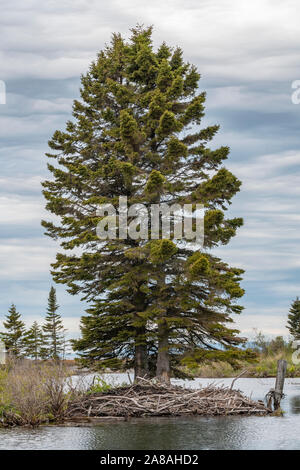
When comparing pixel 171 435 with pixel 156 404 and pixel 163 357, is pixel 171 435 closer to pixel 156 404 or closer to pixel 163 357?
pixel 156 404

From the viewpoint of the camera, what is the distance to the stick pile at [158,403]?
20.9 metres

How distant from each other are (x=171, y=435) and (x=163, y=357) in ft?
30.0

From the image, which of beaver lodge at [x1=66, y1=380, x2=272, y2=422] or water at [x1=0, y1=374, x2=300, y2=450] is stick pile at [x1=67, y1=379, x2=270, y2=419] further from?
water at [x1=0, y1=374, x2=300, y2=450]

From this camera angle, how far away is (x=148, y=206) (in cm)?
2666

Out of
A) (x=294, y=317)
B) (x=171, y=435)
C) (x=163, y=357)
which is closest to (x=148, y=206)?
(x=163, y=357)

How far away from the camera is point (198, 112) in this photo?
27031mm

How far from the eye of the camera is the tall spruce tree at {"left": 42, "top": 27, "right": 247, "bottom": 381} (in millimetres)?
24906

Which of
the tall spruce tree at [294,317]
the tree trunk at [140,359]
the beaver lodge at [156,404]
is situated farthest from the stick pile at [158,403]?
the tall spruce tree at [294,317]

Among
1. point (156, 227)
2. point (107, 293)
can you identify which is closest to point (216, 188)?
point (156, 227)

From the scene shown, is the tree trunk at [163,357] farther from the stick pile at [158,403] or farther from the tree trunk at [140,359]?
the stick pile at [158,403]

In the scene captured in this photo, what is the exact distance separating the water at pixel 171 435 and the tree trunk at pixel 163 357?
5.03 metres

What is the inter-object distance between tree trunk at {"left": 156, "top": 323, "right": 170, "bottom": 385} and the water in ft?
16.5

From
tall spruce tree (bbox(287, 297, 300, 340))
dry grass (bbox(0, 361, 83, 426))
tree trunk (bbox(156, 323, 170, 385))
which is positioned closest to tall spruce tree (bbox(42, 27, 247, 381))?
tree trunk (bbox(156, 323, 170, 385))
